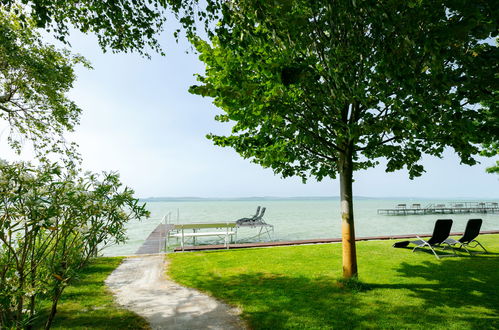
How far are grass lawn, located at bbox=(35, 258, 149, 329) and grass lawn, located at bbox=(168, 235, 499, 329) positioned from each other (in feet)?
5.26

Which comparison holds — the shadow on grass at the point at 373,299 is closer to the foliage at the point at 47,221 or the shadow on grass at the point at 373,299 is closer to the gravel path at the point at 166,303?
the gravel path at the point at 166,303

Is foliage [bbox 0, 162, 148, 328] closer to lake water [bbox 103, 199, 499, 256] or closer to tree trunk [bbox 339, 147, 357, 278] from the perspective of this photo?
tree trunk [bbox 339, 147, 357, 278]

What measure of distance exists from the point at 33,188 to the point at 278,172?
5.05 meters

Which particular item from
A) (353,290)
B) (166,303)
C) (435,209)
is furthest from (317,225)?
(435,209)

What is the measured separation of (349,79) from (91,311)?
575cm

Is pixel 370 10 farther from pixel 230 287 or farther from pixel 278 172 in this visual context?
pixel 230 287

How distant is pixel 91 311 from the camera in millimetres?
4559

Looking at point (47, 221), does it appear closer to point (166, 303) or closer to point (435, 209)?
point (166, 303)

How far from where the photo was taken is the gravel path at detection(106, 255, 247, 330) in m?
4.11

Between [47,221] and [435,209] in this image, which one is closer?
[47,221]

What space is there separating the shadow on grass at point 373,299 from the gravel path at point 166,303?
389mm

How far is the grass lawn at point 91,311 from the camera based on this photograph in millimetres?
4051

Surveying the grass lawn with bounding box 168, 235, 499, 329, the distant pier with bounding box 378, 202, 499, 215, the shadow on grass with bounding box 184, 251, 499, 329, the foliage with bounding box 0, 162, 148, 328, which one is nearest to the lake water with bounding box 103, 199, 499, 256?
the distant pier with bounding box 378, 202, 499, 215

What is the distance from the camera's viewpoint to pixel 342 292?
527cm
